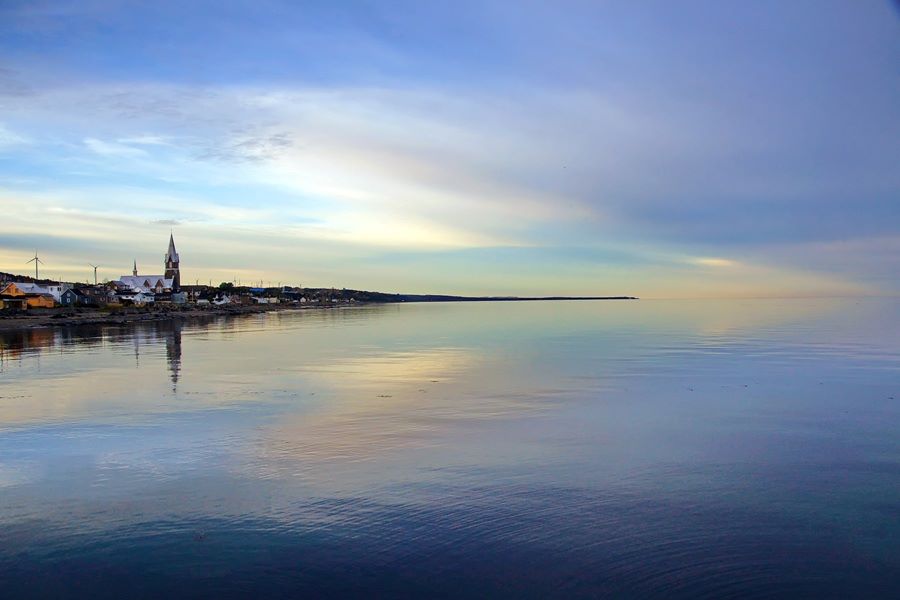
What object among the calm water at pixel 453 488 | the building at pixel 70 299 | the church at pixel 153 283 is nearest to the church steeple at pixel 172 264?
the church at pixel 153 283

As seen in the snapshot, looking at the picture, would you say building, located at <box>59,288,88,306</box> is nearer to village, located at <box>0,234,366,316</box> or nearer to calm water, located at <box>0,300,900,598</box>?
village, located at <box>0,234,366,316</box>

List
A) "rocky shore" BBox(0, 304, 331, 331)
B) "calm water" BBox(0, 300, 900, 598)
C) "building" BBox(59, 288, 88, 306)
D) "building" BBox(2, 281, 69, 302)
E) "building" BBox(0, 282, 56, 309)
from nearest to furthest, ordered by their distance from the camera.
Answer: "calm water" BBox(0, 300, 900, 598) < "rocky shore" BBox(0, 304, 331, 331) < "building" BBox(0, 282, 56, 309) < "building" BBox(2, 281, 69, 302) < "building" BBox(59, 288, 88, 306)

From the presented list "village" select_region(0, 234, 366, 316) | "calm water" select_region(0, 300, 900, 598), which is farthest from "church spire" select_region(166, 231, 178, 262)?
"calm water" select_region(0, 300, 900, 598)

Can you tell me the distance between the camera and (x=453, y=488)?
1083cm

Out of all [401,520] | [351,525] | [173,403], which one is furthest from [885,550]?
[173,403]

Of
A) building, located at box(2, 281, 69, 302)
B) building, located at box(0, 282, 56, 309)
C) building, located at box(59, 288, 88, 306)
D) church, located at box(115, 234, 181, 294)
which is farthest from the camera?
church, located at box(115, 234, 181, 294)

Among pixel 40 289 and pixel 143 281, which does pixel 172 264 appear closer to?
pixel 143 281

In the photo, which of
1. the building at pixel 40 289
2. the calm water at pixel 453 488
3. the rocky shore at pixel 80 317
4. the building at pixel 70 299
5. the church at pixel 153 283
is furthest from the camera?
the church at pixel 153 283

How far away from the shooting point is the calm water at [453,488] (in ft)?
25.0

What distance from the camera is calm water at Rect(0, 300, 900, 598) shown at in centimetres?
762

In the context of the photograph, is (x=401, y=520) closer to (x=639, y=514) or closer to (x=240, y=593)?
(x=240, y=593)

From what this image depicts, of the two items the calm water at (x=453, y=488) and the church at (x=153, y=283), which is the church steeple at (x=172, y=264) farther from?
the calm water at (x=453, y=488)

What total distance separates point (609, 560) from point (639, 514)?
1792 millimetres

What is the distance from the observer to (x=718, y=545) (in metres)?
8.45
